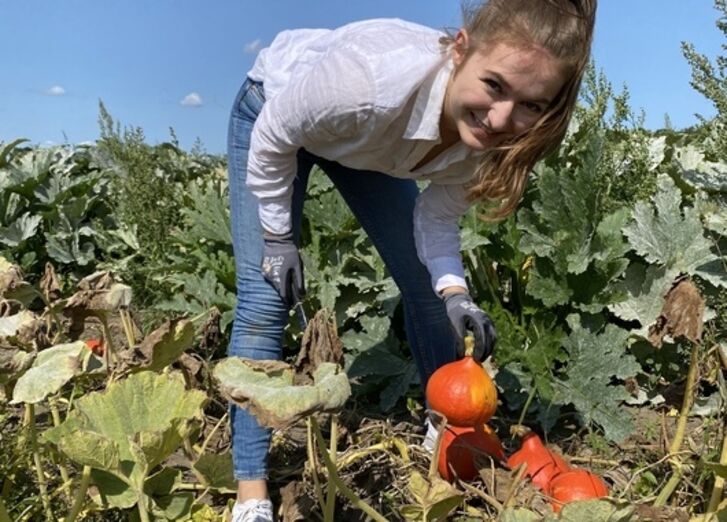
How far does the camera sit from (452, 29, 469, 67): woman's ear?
1.92 meters

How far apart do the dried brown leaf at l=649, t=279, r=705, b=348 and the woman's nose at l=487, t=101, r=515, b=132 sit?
519mm

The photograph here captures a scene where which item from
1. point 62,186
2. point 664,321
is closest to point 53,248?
point 62,186

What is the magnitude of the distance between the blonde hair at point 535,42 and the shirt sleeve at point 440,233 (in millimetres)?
187

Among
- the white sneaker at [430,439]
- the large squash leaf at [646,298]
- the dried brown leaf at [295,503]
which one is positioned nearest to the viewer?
the dried brown leaf at [295,503]

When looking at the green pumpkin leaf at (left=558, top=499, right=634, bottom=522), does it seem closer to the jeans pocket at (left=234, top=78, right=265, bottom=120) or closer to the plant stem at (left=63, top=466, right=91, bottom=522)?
the plant stem at (left=63, top=466, right=91, bottom=522)

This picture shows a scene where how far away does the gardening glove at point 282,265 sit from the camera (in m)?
2.16

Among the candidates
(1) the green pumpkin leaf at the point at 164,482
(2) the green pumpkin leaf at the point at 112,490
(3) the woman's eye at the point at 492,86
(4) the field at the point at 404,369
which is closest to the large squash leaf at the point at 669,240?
(4) the field at the point at 404,369

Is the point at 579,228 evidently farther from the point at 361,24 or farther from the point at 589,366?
the point at 361,24

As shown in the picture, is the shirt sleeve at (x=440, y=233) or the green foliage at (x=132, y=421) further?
the shirt sleeve at (x=440, y=233)

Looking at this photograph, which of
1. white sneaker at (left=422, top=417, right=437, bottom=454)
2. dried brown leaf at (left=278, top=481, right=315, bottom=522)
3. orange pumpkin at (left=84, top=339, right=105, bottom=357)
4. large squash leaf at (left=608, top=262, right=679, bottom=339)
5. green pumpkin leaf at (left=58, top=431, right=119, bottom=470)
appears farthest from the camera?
large squash leaf at (left=608, top=262, right=679, bottom=339)

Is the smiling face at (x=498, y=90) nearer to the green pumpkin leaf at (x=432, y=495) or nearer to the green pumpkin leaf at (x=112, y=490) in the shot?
the green pumpkin leaf at (x=432, y=495)

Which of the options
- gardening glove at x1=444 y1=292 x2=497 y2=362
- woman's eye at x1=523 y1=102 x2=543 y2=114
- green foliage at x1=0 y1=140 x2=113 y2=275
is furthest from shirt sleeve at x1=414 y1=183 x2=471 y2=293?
green foliage at x1=0 y1=140 x2=113 y2=275

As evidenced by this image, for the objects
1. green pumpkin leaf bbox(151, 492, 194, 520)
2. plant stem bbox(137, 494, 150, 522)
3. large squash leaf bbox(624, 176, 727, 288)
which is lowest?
green pumpkin leaf bbox(151, 492, 194, 520)

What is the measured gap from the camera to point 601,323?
9.54 feet
